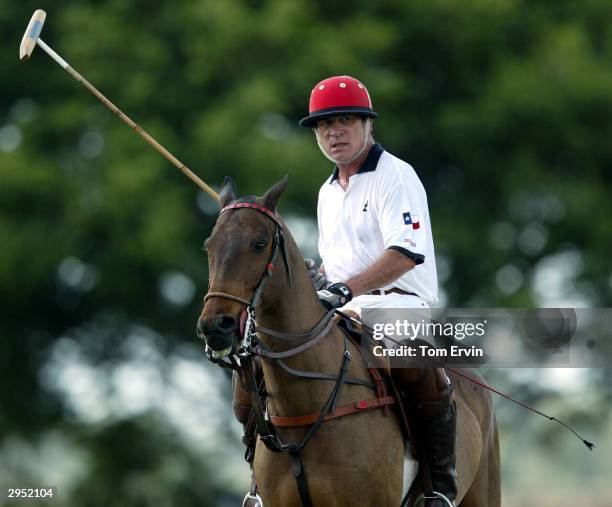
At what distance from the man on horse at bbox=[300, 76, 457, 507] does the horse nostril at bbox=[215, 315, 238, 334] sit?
0.99 meters

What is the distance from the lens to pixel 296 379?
6.15 metres

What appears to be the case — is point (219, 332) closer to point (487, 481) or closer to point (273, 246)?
point (273, 246)

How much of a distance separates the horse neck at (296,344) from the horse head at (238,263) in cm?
12

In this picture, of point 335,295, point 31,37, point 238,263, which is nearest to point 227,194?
point 238,263

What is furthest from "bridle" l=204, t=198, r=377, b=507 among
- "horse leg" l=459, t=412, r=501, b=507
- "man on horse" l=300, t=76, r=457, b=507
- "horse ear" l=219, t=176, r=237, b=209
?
"horse leg" l=459, t=412, r=501, b=507

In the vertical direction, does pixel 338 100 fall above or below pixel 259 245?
above

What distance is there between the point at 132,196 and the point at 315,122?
693 cm

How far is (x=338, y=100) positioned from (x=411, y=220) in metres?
0.79

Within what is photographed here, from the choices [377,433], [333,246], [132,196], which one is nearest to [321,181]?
[132,196]

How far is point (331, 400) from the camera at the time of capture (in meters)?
6.16

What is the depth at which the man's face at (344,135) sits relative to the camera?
6.82 m

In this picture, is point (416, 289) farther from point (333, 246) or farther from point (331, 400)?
point (331, 400)

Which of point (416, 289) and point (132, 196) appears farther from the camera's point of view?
point (132, 196)

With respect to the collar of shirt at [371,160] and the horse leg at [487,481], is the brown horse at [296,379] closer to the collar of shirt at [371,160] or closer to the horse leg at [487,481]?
the collar of shirt at [371,160]
